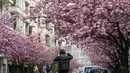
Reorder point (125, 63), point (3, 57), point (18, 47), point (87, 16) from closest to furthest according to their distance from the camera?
point (87, 16)
point (125, 63)
point (18, 47)
point (3, 57)

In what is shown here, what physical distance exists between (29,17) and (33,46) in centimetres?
1996

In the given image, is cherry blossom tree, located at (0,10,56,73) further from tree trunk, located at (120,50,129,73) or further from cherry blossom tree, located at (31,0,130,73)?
tree trunk, located at (120,50,129,73)

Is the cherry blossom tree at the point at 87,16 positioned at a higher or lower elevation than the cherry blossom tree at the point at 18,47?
higher

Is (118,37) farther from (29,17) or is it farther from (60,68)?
(60,68)

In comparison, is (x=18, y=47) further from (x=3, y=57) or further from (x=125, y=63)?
(x=125, y=63)

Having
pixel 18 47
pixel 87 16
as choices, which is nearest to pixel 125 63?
pixel 87 16

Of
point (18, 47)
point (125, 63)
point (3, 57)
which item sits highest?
point (18, 47)

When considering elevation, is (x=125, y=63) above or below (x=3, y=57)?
above

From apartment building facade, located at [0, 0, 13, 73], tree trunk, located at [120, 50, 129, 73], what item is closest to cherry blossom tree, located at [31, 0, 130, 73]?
tree trunk, located at [120, 50, 129, 73]

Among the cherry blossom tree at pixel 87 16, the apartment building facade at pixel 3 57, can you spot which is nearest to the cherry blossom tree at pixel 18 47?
the apartment building facade at pixel 3 57

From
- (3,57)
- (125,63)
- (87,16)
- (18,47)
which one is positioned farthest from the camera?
(3,57)

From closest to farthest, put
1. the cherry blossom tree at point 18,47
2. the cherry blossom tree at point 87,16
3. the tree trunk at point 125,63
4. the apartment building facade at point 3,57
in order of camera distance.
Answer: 1. the cherry blossom tree at point 87,16
2. the tree trunk at point 125,63
3. the cherry blossom tree at point 18,47
4. the apartment building facade at point 3,57

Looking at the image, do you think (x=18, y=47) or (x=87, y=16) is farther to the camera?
(x=18, y=47)

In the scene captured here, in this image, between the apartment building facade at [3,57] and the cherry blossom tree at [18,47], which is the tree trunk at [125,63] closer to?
the cherry blossom tree at [18,47]
